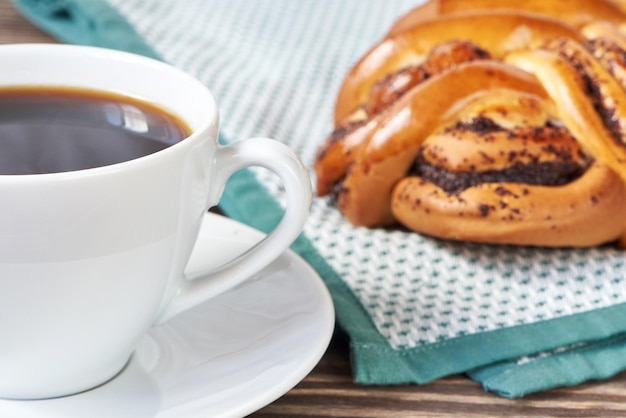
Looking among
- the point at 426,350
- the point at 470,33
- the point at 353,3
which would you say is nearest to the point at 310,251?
the point at 426,350

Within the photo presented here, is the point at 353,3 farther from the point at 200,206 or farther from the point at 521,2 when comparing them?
the point at 200,206

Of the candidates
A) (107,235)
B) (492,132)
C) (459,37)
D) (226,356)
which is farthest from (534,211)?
(107,235)

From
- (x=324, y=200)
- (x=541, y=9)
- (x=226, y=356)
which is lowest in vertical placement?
(x=324, y=200)

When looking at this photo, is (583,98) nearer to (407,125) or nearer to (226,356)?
(407,125)

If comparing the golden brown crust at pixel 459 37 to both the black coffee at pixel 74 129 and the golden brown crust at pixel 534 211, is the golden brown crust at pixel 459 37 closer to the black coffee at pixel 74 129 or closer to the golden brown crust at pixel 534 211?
the golden brown crust at pixel 534 211

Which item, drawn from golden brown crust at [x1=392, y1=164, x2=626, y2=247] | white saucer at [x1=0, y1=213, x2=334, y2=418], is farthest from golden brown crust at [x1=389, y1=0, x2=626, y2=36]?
white saucer at [x1=0, y1=213, x2=334, y2=418]

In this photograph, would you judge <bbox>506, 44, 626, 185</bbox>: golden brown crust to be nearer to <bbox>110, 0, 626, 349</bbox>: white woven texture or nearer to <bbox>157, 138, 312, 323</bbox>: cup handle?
<bbox>110, 0, 626, 349</bbox>: white woven texture
